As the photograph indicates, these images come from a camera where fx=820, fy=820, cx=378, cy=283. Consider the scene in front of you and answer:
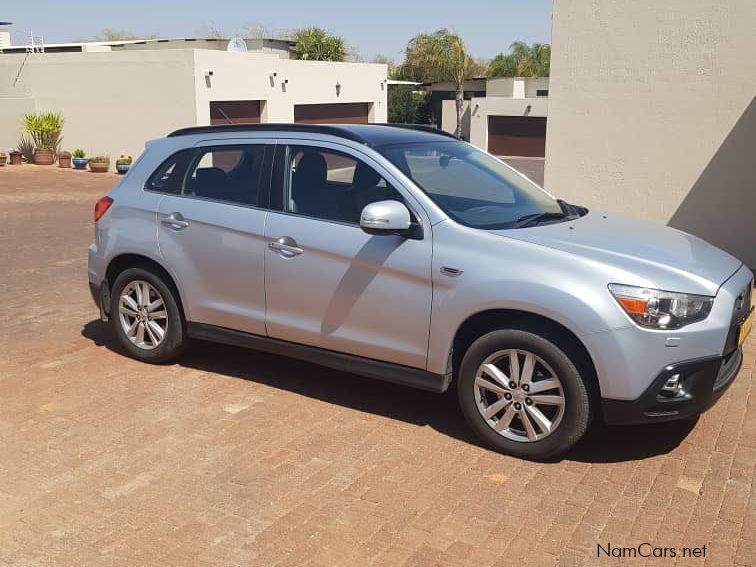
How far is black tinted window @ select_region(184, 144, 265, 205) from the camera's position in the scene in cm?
579

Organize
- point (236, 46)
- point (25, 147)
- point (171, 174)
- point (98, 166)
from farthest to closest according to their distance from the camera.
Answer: point (236, 46)
point (25, 147)
point (98, 166)
point (171, 174)

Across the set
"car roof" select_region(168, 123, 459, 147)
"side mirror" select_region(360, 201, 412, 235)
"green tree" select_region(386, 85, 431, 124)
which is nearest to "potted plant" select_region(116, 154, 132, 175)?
"car roof" select_region(168, 123, 459, 147)

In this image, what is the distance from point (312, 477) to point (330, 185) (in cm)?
201

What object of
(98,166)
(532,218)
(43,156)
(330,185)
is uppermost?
(330,185)

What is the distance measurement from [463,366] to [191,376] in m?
2.37

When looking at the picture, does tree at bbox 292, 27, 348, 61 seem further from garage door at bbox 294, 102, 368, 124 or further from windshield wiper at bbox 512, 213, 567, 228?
windshield wiper at bbox 512, 213, 567, 228

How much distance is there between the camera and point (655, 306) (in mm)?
4297

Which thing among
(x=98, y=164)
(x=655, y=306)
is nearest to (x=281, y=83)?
(x=98, y=164)

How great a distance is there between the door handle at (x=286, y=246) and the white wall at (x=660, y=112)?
6734 mm

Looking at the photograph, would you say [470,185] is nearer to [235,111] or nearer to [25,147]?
[235,111]

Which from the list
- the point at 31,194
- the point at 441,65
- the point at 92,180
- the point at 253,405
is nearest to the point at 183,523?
the point at 253,405

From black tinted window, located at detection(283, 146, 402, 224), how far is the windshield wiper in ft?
2.62

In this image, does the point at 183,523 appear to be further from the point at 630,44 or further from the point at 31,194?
the point at 31,194

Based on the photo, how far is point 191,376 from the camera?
20.3ft
